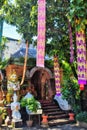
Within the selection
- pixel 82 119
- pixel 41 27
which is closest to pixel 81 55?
pixel 41 27

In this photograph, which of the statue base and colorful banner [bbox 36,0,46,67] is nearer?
colorful banner [bbox 36,0,46,67]

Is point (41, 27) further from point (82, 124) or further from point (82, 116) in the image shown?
point (82, 124)

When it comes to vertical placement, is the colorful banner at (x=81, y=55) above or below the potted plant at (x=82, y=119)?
above

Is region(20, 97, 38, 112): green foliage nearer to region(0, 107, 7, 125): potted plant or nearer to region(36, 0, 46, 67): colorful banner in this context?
region(0, 107, 7, 125): potted plant

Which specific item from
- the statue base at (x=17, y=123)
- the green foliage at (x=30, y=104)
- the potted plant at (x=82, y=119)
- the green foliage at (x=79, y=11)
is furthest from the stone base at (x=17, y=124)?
the green foliage at (x=79, y=11)

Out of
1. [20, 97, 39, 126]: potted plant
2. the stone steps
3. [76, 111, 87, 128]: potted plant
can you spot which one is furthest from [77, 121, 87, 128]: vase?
[20, 97, 39, 126]: potted plant

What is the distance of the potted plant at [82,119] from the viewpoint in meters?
10.3

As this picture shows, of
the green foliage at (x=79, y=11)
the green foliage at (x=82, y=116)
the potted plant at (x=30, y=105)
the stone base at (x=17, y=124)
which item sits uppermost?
the green foliage at (x=79, y=11)

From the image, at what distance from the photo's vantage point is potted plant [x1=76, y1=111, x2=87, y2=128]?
10.3 meters

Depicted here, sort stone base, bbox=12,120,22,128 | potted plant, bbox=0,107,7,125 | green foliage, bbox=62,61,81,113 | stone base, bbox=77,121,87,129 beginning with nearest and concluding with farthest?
stone base, bbox=12,120,22,128
stone base, bbox=77,121,87,129
potted plant, bbox=0,107,7,125
green foliage, bbox=62,61,81,113

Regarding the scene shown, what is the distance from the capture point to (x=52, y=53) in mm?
10047

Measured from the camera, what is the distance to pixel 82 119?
1045 centimetres

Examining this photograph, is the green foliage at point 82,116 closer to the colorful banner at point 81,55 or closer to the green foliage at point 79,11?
the colorful banner at point 81,55

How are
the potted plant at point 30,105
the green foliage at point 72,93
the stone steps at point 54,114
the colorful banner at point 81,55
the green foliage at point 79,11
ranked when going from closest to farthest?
the green foliage at point 79,11 → the colorful banner at point 81,55 → the potted plant at point 30,105 → the stone steps at point 54,114 → the green foliage at point 72,93
